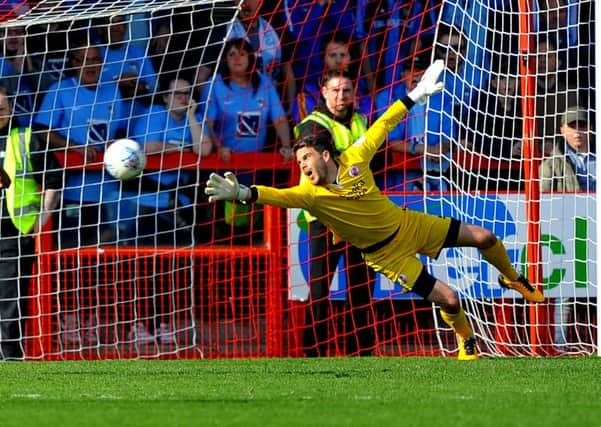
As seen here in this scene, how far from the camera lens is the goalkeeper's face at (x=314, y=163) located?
9.40m

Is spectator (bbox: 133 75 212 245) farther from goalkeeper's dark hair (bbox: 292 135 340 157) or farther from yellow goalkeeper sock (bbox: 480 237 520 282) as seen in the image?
yellow goalkeeper sock (bbox: 480 237 520 282)

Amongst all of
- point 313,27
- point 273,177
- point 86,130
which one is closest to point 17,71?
point 86,130

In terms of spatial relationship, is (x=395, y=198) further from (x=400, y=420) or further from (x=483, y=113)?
(x=400, y=420)

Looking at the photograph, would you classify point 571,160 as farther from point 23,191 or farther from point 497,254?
point 23,191

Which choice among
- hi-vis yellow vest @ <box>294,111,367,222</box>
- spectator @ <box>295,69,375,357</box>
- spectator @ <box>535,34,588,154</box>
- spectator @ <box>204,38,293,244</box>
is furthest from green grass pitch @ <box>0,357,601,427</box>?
spectator @ <box>204,38,293,244</box>

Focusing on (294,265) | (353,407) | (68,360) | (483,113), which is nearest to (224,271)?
(294,265)

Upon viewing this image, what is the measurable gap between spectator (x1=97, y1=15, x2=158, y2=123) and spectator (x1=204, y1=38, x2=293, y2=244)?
0.54m

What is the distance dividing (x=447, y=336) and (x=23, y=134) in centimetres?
383

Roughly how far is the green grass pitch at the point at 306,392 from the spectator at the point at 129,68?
2.91 meters

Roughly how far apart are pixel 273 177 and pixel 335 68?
109cm

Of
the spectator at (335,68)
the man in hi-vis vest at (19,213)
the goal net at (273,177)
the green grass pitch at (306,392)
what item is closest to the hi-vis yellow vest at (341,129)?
the goal net at (273,177)

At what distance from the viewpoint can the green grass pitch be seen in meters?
6.27

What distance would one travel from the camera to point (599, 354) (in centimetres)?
1011

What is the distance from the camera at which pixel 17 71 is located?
1198 centimetres
